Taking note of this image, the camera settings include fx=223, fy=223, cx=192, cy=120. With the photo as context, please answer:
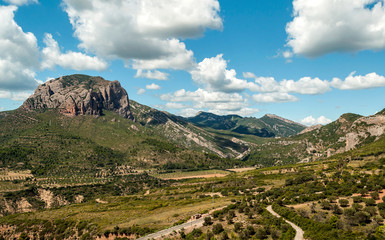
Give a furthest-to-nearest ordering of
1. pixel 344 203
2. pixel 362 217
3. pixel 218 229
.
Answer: pixel 344 203 → pixel 218 229 → pixel 362 217

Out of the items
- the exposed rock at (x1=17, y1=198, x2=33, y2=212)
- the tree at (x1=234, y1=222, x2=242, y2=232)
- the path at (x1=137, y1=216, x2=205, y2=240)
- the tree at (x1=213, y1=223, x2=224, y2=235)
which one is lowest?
the exposed rock at (x1=17, y1=198, x2=33, y2=212)

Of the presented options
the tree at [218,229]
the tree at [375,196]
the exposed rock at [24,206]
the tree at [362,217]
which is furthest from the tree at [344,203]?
the exposed rock at [24,206]

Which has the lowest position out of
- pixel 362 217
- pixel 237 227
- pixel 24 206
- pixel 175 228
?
pixel 24 206

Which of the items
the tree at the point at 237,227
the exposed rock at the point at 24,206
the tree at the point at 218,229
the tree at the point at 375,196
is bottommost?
the exposed rock at the point at 24,206

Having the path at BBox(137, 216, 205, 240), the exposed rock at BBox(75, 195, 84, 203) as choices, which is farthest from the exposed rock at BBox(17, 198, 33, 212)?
the path at BBox(137, 216, 205, 240)

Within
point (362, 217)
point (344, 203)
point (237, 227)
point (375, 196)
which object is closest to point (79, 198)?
point (237, 227)

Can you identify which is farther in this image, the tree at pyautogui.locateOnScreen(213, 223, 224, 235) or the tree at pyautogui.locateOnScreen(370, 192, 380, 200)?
the tree at pyautogui.locateOnScreen(370, 192, 380, 200)

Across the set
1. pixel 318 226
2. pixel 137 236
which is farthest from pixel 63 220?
pixel 318 226

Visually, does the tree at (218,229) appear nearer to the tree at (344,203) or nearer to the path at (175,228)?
the path at (175,228)

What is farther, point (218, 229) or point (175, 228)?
point (175, 228)

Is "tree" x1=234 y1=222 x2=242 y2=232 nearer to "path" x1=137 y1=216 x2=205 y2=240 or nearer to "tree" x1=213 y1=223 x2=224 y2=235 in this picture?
"tree" x1=213 y1=223 x2=224 y2=235

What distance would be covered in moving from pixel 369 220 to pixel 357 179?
38.0 meters

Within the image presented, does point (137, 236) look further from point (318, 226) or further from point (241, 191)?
point (241, 191)

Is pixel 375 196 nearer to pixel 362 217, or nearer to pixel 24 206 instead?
pixel 362 217
